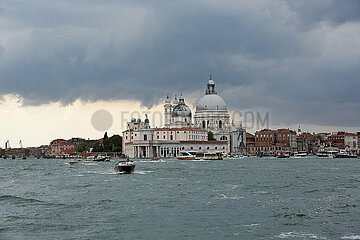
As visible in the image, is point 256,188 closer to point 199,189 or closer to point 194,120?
point 199,189

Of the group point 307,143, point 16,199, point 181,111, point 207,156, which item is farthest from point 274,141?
point 16,199

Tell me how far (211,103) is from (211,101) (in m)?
0.53

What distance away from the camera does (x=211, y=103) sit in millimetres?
121438

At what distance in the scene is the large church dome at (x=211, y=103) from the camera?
12106cm

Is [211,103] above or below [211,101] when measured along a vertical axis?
below

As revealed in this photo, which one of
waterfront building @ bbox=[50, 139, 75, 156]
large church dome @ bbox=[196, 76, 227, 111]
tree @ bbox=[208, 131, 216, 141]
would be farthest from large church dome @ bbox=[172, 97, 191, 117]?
waterfront building @ bbox=[50, 139, 75, 156]

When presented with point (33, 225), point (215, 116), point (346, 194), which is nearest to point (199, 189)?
point (346, 194)

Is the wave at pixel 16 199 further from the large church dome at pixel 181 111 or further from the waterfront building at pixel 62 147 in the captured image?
the waterfront building at pixel 62 147

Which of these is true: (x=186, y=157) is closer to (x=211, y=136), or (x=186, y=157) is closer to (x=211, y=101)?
(x=211, y=136)

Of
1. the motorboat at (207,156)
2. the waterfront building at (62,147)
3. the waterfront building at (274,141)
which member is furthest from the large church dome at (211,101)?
the motorboat at (207,156)

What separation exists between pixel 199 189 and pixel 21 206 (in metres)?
8.44

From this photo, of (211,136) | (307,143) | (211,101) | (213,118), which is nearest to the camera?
(211,136)

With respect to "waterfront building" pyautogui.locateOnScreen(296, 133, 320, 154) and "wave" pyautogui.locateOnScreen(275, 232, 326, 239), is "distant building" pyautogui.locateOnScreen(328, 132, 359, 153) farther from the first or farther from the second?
"wave" pyautogui.locateOnScreen(275, 232, 326, 239)

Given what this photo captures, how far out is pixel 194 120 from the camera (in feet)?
405
